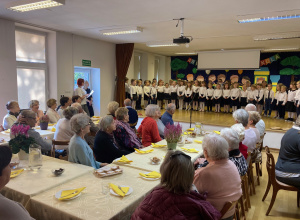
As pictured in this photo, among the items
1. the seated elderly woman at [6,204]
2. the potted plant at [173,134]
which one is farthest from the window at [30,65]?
the seated elderly woman at [6,204]

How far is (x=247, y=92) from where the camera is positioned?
9922 millimetres

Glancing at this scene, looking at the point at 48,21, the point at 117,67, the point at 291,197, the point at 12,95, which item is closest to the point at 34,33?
the point at 48,21

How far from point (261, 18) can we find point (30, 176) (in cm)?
534

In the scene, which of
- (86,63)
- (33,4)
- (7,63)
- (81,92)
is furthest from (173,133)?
(86,63)

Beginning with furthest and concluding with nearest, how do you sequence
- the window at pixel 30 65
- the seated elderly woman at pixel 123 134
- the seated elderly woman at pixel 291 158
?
1. the window at pixel 30 65
2. the seated elderly woman at pixel 123 134
3. the seated elderly woman at pixel 291 158

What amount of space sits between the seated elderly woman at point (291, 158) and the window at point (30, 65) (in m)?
6.79

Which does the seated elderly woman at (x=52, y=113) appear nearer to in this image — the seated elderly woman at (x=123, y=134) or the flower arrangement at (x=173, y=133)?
the seated elderly woman at (x=123, y=134)

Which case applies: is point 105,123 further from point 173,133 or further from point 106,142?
point 173,133

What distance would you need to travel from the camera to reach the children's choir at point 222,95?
8914mm

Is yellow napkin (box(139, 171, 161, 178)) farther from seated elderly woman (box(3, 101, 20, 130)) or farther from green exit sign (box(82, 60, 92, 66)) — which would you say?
green exit sign (box(82, 60, 92, 66))

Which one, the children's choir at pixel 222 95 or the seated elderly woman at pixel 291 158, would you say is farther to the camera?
the children's choir at pixel 222 95

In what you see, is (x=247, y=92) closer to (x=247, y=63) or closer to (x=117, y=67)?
(x=247, y=63)

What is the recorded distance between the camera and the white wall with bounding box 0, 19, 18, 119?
18.8 feet

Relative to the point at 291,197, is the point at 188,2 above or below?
above
